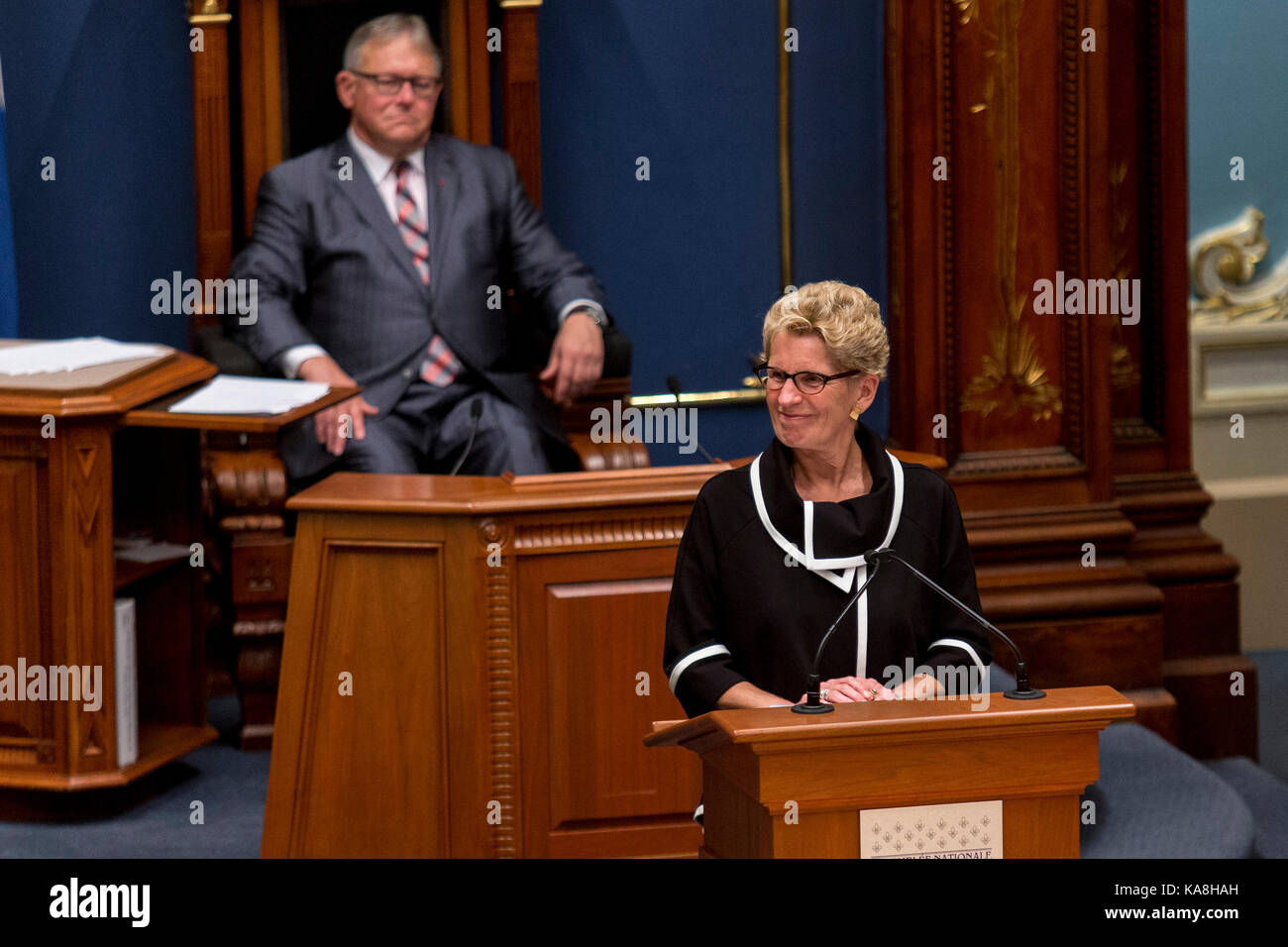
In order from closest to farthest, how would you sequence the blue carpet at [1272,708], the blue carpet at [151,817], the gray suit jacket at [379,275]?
the blue carpet at [151,817], the gray suit jacket at [379,275], the blue carpet at [1272,708]

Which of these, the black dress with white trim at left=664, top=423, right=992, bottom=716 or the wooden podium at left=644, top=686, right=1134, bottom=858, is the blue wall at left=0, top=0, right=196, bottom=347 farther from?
the wooden podium at left=644, top=686, right=1134, bottom=858

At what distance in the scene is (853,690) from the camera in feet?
7.82

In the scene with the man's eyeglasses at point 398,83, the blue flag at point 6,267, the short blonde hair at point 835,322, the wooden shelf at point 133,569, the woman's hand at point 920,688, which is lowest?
the woman's hand at point 920,688

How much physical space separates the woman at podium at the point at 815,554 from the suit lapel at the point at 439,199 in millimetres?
2197

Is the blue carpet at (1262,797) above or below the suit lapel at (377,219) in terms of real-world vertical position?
below

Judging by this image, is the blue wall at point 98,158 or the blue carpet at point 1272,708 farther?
the blue wall at point 98,158

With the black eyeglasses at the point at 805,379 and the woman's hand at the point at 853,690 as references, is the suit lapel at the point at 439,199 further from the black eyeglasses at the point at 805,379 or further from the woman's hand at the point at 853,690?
the woman's hand at the point at 853,690

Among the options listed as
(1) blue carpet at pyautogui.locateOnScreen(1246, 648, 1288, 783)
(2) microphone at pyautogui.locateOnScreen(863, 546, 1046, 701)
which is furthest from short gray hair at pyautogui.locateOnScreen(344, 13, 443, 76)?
(1) blue carpet at pyautogui.locateOnScreen(1246, 648, 1288, 783)

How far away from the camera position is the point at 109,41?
200 inches

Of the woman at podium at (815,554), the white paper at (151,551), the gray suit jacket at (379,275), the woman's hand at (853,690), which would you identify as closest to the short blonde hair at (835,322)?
the woman at podium at (815,554)

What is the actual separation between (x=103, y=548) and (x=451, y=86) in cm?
191

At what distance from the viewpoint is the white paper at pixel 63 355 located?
3.94 meters

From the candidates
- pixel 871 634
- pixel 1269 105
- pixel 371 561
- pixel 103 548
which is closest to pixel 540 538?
pixel 371 561

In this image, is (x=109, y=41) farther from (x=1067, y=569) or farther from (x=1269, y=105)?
(x=1269, y=105)
